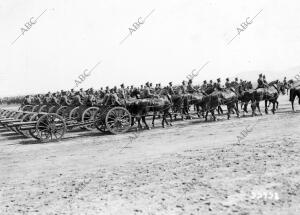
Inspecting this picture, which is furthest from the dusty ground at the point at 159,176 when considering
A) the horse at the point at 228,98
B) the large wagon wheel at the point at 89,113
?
the horse at the point at 228,98

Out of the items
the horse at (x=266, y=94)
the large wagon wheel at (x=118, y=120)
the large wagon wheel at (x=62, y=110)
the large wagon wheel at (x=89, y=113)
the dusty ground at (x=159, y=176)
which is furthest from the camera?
the large wagon wheel at (x=62, y=110)

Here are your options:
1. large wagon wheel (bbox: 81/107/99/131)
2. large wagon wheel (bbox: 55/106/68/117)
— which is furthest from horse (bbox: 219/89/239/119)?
large wagon wheel (bbox: 55/106/68/117)

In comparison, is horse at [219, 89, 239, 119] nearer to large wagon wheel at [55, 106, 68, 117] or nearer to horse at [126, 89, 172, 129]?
horse at [126, 89, 172, 129]

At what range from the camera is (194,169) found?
287 inches

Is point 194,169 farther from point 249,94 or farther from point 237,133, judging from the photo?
point 249,94

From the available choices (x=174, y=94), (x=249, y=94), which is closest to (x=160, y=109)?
(x=174, y=94)

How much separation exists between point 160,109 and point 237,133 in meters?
4.03

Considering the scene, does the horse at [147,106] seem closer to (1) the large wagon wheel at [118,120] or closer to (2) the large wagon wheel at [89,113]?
(1) the large wagon wheel at [118,120]

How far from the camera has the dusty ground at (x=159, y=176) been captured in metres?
5.41

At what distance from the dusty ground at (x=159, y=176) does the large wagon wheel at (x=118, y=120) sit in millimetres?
1809

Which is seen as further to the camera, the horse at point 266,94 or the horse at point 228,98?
the horse at point 266,94

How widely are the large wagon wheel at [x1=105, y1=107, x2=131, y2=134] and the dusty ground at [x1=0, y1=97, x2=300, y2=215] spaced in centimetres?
181

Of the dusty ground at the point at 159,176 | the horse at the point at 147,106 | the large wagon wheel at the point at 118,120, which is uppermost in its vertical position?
the horse at the point at 147,106

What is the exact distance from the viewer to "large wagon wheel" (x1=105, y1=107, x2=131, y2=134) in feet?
43.8
